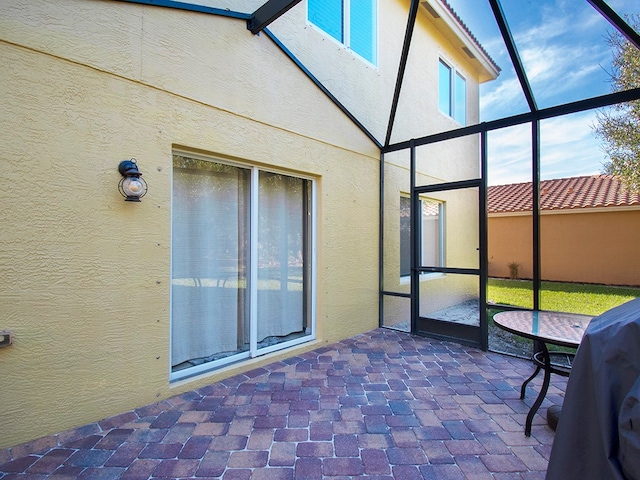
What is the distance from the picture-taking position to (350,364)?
447 cm

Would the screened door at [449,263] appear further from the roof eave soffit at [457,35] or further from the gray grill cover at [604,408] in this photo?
the roof eave soffit at [457,35]

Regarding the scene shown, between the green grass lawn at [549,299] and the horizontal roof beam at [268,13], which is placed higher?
the horizontal roof beam at [268,13]

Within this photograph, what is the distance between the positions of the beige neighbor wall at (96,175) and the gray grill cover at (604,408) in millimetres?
3501

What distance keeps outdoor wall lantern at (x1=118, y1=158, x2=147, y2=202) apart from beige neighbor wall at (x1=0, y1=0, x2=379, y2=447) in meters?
0.10

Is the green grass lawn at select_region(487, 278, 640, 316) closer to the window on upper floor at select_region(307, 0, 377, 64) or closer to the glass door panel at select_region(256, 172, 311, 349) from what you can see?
the glass door panel at select_region(256, 172, 311, 349)

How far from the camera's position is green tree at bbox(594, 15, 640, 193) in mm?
4531

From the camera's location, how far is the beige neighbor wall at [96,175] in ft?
8.80

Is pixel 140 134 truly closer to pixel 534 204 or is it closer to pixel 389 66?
pixel 534 204

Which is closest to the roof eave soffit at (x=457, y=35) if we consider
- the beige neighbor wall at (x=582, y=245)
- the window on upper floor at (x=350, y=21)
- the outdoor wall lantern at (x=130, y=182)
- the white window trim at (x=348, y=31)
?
the white window trim at (x=348, y=31)

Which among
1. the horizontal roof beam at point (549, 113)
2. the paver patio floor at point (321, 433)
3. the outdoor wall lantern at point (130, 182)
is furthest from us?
the horizontal roof beam at point (549, 113)

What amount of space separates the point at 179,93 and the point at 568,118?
528 cm

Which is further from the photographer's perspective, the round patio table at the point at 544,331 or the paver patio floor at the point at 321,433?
the round patio table at the point at 544,331

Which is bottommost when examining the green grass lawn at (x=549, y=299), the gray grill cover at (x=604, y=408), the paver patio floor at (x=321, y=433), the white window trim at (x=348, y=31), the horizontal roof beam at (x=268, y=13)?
the paver patio floor at (x=321, y=433)

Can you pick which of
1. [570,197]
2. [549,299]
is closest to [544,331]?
[549,299]
